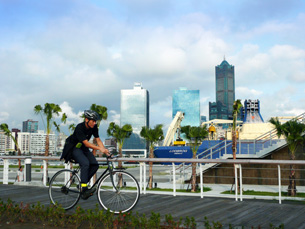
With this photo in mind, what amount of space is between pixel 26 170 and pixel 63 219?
20.4 feet

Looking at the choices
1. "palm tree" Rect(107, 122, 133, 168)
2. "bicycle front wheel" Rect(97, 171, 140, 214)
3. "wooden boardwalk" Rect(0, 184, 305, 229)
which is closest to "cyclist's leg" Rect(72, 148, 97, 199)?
"bicycle front wheel" Rect(97, 171, 140, 214)

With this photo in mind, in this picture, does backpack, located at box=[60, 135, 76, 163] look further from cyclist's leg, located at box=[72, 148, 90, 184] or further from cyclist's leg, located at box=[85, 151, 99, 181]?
cyclist's leg, located at box=[85, 151, 99, 181]

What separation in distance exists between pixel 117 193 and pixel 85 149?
3.51ft

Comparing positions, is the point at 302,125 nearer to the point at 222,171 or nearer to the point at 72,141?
the point at 222,171

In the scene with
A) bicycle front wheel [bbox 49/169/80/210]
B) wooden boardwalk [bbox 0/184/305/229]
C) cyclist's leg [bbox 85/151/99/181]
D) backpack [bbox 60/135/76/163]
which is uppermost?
backpack [bbox 60/135/76/163]

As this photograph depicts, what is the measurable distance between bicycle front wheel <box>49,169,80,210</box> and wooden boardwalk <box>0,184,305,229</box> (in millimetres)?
439

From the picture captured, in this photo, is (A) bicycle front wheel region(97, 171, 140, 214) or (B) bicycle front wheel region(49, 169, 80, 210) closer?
(A) bicycle front wheel region(97, 171, 140, 214)

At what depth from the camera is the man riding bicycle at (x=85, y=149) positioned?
19.1ft

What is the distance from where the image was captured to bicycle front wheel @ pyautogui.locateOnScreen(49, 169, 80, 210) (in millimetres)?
6207

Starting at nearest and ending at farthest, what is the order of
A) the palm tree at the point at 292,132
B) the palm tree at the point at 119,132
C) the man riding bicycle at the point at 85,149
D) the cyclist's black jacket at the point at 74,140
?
→ the man riding bicycle at the point at 85,149 → the cyclist's black jacket at the point at 74,140 → the palm tree at the point at 292,132 → the palm tree at the point at 119,132

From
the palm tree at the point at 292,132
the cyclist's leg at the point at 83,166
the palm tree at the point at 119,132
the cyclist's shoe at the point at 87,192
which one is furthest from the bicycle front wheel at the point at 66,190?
the palm tree at the point at 119,132

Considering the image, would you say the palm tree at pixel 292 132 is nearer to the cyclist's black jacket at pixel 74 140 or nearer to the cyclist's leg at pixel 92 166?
the cyclist's leg at pixel 92 166

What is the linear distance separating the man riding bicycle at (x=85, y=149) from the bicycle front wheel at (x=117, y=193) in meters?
0.26

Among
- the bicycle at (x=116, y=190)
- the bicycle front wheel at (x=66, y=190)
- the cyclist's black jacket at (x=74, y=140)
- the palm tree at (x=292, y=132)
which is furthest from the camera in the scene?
the palm tree at (x=292, y=132)
